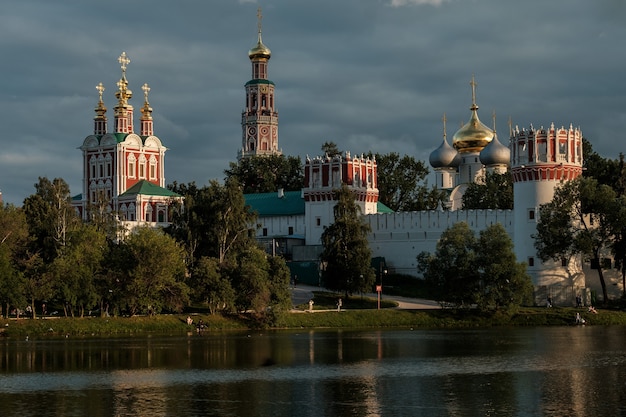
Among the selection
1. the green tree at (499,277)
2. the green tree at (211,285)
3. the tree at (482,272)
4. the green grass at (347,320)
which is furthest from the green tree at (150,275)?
the green tree at (499,277)

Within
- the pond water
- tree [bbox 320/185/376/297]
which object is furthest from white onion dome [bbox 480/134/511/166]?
the pond water

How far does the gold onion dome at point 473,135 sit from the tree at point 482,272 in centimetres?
4472

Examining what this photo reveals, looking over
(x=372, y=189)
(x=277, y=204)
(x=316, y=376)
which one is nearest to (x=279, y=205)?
(x=277, y=204)

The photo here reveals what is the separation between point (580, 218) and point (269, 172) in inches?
1923

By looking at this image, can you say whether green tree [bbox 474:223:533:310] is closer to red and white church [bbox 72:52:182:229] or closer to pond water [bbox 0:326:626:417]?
pond water [bbox 0:326:626:417]

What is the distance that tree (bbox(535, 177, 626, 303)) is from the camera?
68938 millimetres

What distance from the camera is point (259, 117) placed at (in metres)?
132

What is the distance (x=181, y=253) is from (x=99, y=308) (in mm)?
5324

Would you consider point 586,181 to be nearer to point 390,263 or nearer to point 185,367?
point 390,263

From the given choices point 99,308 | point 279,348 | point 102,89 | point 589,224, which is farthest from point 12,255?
point 102,89

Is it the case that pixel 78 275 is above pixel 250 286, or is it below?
above

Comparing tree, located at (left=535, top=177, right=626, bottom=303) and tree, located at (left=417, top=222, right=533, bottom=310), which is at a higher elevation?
tree, located at (left=535, top=177, right=626, bottom=303)

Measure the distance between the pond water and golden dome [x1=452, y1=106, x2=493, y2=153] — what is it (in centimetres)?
5582

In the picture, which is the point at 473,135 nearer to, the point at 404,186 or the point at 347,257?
the point at 404,186
